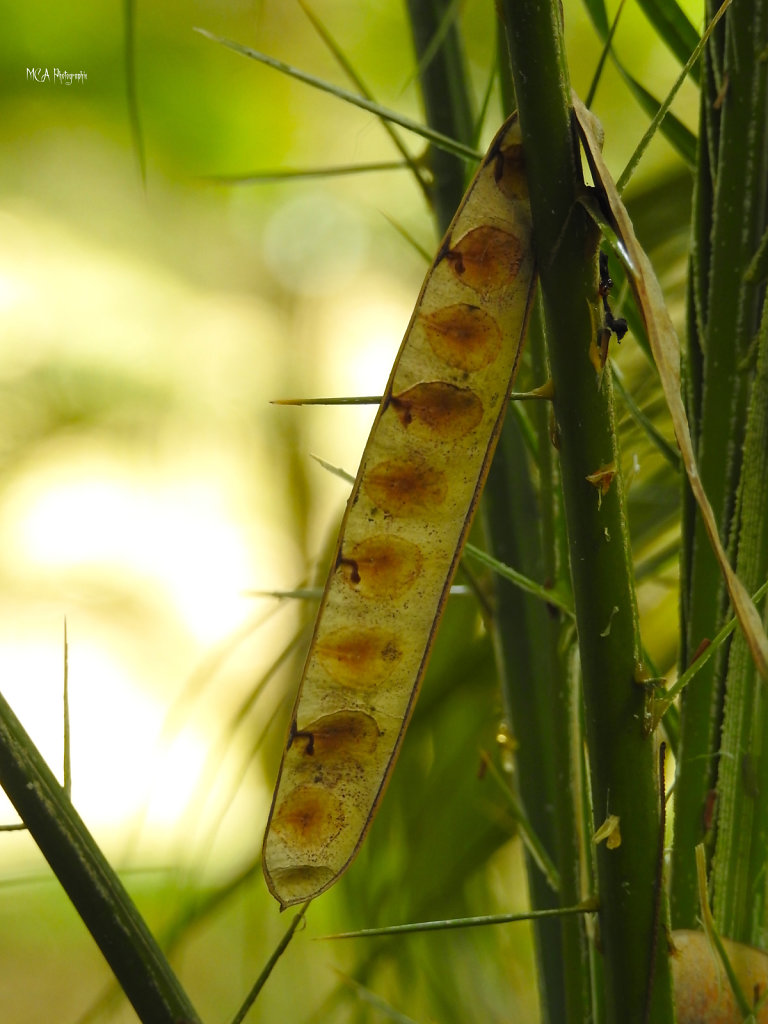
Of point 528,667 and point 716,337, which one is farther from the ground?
point 716,337

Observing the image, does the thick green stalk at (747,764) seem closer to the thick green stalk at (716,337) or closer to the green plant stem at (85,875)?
the thick green stalk at (716,337)

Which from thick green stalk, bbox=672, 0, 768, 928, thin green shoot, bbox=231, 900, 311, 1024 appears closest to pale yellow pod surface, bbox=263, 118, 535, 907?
thin green shoot, bbox=231, 900, 311, 1024

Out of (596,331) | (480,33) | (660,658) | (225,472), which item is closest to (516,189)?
(596,331)

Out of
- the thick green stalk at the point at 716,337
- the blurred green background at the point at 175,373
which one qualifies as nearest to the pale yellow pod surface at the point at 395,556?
the thick green stalk at the point at 716,337

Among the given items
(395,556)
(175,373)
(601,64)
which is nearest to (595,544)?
(395,556)

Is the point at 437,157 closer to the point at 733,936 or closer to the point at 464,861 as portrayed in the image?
the point at 733,936

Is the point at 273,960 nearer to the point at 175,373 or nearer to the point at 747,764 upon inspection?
the point at 747,764
